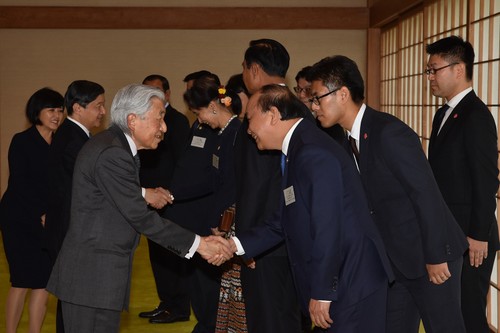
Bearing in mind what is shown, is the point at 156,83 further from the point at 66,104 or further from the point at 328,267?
the point at 328,267

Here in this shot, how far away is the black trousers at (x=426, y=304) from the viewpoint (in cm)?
293

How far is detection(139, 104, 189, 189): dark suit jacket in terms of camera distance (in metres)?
5.70

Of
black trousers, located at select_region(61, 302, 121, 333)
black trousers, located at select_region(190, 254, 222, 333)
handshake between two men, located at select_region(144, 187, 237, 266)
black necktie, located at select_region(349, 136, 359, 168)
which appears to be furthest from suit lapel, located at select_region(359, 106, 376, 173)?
black trousers, located at select_region(190, 254, 222, 333)

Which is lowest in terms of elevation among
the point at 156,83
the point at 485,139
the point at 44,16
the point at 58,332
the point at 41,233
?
the point at 58,332

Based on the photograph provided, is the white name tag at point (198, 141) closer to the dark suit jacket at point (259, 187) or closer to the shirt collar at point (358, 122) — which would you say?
the dark suit jacket at point (259, 187)

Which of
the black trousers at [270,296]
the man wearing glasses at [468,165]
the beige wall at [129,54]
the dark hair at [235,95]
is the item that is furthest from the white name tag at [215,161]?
the beige wall at [129,54]

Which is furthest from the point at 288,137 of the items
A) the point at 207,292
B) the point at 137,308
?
the point at 137,308

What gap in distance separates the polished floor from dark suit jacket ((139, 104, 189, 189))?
972 mm

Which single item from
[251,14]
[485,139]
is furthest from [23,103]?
[485,139]

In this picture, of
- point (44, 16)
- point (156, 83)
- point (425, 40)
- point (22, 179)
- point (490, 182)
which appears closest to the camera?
point (490, 182)

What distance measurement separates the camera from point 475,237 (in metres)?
3.39

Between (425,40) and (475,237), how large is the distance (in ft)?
13.4

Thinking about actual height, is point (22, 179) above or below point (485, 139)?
below

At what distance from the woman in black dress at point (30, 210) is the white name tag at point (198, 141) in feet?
2.77
